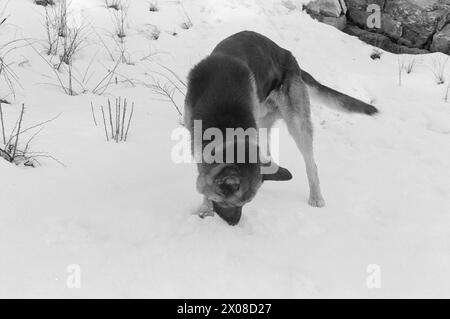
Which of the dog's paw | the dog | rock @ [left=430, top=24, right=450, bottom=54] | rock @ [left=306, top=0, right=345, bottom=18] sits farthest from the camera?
rock @ [left=306, top=0, right=345, bottom=18]

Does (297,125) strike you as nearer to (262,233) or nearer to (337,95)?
(337,95)

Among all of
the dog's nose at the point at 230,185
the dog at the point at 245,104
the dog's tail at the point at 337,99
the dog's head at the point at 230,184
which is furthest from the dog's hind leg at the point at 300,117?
the dog's nose at the point at 230,185

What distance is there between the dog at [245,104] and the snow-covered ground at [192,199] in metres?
0.31

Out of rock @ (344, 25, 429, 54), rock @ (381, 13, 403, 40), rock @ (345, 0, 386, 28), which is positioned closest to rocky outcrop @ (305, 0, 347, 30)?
rock @ (345, 0, 386, 28)

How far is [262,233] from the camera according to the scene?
114 inches

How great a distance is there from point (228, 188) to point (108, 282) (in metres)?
0.74

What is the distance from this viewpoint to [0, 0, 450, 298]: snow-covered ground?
238cm

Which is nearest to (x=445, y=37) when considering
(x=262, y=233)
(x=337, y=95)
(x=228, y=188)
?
(x=337, y=95)

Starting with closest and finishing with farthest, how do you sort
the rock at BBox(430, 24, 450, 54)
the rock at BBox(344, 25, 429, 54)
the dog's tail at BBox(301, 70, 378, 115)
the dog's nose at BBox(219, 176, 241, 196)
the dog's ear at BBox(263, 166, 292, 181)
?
the dog's nose at BBox(219, 176, 241, 196), the dog's ear at BBox(263, 166, 292, 181), the dog's tail at BBox(301, 70, 378, 115), the rock at BBox(430, 24, 450, 54), the rock at BBox(344, 25, 429, 54)

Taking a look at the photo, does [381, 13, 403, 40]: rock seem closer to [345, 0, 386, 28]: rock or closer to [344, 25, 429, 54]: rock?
[344, 25, 429, 54]: rock

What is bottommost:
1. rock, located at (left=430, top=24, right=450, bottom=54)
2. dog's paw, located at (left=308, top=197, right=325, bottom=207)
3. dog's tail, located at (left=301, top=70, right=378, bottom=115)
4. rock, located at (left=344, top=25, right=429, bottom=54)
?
dog's paw, located at (left=308, top=197, right=325, bottom=207)

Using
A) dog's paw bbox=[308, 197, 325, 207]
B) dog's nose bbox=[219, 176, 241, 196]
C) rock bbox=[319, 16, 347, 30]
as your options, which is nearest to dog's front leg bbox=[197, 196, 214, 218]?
dog's nose bbox=[219, 176, 241, 196]

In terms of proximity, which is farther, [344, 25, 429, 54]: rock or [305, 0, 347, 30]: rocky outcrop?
[305, 0, 347, 30]: rocky outcrop

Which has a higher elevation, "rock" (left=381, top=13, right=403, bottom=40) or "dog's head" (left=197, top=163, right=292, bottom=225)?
"dog's head" (left=197, top=163, right=292, bottom=225)
